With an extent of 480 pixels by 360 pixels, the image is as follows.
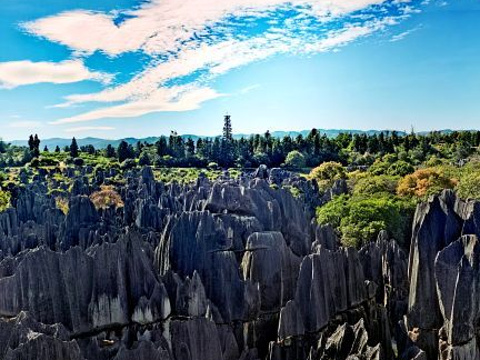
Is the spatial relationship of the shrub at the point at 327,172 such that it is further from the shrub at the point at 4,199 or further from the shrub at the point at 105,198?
the shrub at the point at 4,199

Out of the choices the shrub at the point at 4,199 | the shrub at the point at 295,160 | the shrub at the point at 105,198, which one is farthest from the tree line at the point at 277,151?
the shrub at the point at 105,198

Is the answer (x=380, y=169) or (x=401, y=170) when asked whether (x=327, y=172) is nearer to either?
(x=380, y=169)

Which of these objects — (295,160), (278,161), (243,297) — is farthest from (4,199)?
(278,161)

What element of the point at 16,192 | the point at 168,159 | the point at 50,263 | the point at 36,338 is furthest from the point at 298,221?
the point at 168,159

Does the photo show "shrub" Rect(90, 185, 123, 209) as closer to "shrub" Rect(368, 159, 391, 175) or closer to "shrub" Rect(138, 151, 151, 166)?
"shrub" Rect(368, 159, 391, 175)

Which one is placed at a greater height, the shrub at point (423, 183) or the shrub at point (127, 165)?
the shrub at point (127, 165)

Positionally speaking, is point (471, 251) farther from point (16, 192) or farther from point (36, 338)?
point (16, 192)

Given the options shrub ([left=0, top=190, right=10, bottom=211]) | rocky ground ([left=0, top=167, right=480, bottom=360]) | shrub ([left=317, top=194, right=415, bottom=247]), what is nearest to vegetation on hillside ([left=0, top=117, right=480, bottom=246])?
shrub ([left=0, top=190, right=10, bottom=211])
